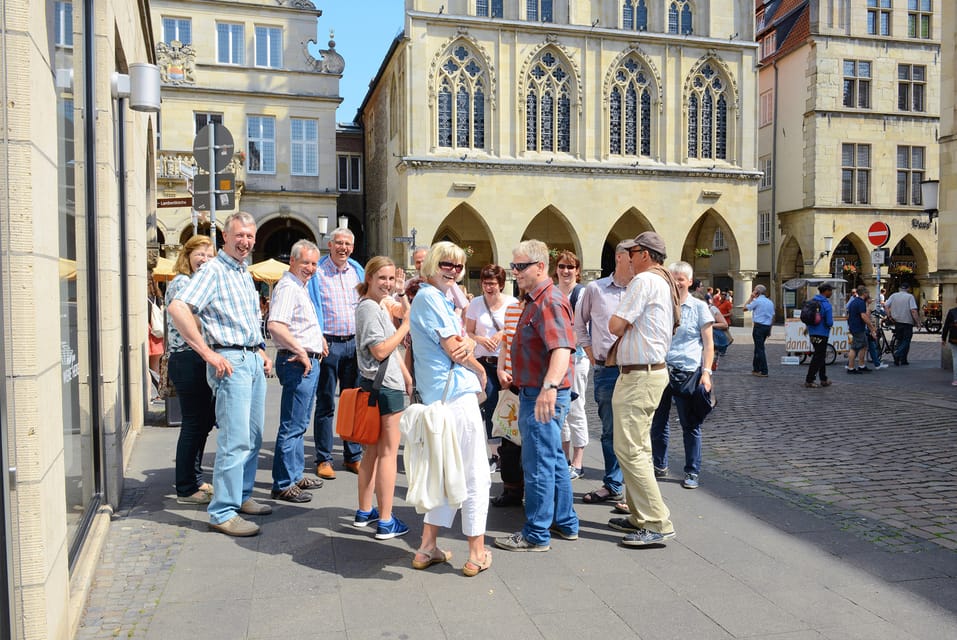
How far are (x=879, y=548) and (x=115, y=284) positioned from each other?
5.61m

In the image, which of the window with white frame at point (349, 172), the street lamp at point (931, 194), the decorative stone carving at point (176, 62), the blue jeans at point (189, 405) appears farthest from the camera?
the window with white frame at point (349, 172)

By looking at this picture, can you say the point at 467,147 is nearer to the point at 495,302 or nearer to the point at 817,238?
the point at 817,238

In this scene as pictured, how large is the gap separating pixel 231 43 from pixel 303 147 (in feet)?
14.8

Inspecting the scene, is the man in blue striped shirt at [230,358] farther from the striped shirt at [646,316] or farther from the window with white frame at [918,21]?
the window with white frame at [918,21]

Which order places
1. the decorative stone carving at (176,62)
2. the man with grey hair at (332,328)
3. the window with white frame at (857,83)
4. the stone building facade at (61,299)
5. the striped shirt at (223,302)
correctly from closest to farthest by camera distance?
1. the stone building facade at (61,299)
2. the striped shirt at (223,302)
3. the man with grey hair at (332,328)
4. the decorative stone carving at (176,62)
5. the window with white frame at (857,83)

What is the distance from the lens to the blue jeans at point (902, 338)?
17156mm

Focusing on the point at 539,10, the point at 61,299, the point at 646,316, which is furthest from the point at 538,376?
the point at 539,10

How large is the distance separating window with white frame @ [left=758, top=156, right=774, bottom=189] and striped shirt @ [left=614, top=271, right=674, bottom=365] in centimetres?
3697

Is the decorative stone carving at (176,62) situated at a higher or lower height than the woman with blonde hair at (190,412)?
higher

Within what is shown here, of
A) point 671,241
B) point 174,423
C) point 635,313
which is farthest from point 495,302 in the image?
point 671,241

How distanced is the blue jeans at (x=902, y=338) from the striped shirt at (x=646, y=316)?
47.4 feet

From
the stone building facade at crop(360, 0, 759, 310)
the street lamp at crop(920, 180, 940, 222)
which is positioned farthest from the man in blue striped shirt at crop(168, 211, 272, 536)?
the stone building facade at crop(360, 0, 759, 310)

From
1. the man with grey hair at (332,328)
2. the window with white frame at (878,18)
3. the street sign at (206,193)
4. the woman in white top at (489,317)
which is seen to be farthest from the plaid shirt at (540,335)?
the window with white frame at (878,18)

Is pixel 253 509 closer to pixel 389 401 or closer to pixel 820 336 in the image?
pixel 389 401
